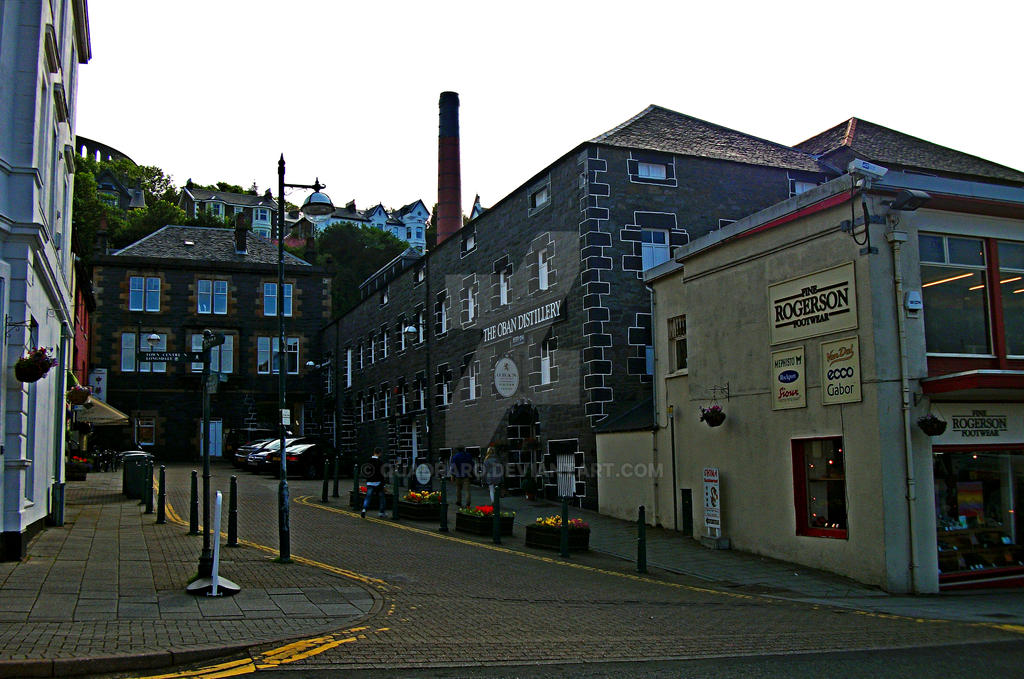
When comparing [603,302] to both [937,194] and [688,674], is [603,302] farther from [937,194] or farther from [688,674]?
[688,674]

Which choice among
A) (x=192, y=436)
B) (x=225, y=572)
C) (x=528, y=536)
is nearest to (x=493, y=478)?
(x=528, y=536)

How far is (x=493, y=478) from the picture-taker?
22.8m

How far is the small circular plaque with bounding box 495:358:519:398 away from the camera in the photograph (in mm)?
29000

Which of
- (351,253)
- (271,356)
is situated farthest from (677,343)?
(351,253)

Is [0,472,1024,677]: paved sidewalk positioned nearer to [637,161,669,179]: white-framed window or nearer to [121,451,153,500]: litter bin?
[121,451,153,500]: litter bin

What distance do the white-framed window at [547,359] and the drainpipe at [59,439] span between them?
13.4 metres

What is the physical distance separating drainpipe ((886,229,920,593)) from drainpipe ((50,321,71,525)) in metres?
15.3

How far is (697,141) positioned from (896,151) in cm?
770

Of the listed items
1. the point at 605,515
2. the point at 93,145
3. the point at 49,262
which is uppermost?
the point at 93,145

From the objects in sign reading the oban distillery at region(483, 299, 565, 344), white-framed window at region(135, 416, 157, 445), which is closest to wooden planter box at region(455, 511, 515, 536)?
sign reading the oban distillery at region(483, 299, 565, 344)

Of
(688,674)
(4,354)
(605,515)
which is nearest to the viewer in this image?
(688,674)

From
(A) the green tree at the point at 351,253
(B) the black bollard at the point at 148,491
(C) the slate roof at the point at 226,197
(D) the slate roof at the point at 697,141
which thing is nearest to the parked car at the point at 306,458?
(B) the black bollard at the point at 148,491

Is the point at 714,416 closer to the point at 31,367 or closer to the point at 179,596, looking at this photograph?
the point at 179,596

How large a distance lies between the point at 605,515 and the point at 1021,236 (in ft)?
37.9
